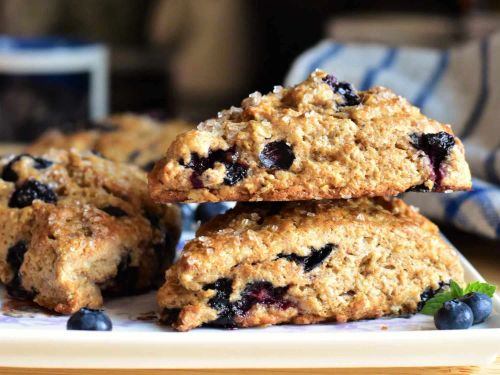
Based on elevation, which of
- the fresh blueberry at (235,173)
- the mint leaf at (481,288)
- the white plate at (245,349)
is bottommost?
the white plate at (245,349)

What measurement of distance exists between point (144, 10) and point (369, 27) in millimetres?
2487

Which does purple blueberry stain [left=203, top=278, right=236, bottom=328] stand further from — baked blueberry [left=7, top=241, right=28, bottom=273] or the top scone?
→ baked blueberry [left=7, top=241, right=28, bottom=273]

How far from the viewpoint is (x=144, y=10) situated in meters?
6.30

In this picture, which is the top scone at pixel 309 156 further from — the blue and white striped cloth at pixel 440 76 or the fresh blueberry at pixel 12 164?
the blue and white striped cloth at pixel 440 76

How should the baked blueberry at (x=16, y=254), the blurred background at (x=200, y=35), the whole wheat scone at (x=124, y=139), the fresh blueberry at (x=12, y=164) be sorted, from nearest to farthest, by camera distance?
the baked blueberry at (x=16, y=254) < the fresh blueberry at (x=12, y=164) < the whole wheat scone at (x=124, y=139) < the blurred background at (x=200, y=35)

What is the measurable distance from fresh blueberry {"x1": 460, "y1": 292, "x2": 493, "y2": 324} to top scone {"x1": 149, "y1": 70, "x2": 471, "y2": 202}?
20 centimetres

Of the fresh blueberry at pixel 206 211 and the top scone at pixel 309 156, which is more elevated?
the top scone at pixel 309 156

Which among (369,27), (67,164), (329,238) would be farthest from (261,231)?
(369,27)

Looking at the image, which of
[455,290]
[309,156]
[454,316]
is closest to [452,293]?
[455,290]

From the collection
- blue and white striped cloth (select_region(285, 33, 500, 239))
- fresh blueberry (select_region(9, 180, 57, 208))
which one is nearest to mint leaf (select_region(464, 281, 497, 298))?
fresh blueberry (select_region(9, 180, 57, 208))

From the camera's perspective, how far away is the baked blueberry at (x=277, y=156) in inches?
55.1

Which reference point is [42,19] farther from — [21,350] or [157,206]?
[21,350]

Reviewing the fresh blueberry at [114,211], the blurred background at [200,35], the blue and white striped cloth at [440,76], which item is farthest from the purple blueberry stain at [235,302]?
the blurred background at [200,35]

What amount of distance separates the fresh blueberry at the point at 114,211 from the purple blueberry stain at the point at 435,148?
0.61 metres
